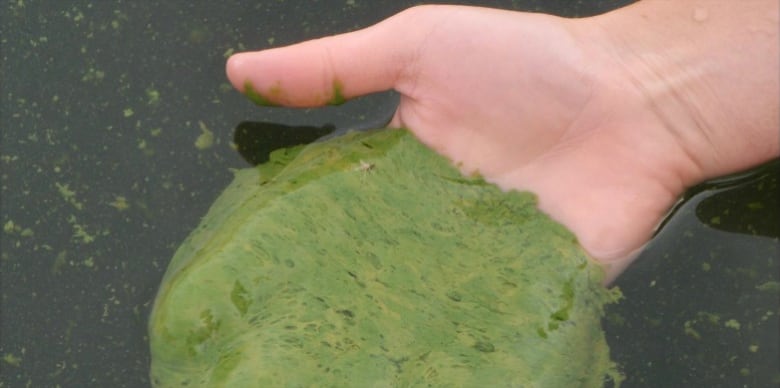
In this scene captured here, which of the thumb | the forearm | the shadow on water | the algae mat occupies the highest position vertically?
the thumb

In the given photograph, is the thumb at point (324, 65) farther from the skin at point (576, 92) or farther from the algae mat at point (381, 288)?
the algae mat at point (381, 288)

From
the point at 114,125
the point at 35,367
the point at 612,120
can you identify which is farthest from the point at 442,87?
the point at 35,367

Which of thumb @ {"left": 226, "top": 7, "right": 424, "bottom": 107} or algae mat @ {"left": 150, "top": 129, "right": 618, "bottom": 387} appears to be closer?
algae mat @ {"left": 150, "top": 129, "right": 618, "bottom": 387}

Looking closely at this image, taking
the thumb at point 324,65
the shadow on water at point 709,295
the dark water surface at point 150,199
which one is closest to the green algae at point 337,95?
the thumb at point 324,65

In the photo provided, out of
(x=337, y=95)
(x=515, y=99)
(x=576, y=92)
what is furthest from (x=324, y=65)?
(x=576, y=92)

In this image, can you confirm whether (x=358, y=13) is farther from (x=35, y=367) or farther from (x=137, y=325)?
(x=35, y=367)

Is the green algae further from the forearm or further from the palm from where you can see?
the forearm

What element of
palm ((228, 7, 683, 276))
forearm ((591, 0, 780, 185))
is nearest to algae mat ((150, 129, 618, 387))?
palm ((228, 7, 683, 276))

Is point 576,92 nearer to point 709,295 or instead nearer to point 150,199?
point 709,295
